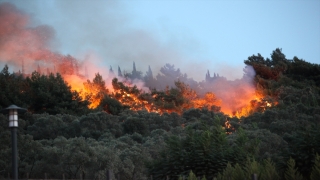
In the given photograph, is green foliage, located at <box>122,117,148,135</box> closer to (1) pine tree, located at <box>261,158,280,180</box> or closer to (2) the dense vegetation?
(2) the dense vegetation

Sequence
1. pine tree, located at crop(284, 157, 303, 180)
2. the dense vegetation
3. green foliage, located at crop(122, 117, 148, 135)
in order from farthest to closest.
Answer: green foliage, located at crop(122, 117, 148, 135) → the dense vegetation → pine tree, located at crop(284, 157, 303, 180)

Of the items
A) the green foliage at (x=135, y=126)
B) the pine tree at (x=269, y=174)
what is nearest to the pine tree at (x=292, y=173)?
the pine tree at (x=269, y=174)

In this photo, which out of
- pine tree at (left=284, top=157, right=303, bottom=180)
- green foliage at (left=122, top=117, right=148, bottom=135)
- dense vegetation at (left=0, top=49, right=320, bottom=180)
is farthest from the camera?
green foliage at (left=122, top=117, right=148, bottom=135)

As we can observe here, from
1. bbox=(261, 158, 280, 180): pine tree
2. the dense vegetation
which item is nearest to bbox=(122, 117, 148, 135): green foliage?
the dense vegetation

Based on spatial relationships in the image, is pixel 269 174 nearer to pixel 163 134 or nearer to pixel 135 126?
pixel 163 134

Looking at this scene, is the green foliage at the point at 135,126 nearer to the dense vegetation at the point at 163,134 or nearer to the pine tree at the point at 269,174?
the dense vegetation at the point at 163,134

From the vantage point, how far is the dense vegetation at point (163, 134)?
1517cm

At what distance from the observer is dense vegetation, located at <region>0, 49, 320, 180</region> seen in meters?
15.2

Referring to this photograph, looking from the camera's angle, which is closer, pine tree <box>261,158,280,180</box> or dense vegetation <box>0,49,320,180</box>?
pine tree <box>261,158,280,180</box>

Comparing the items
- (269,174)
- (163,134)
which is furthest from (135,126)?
(269,174)

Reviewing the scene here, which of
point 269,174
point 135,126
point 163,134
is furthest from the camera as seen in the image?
point 135,126

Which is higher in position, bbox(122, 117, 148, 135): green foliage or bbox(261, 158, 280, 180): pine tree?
bbox(122, 117, 148, 135): green foliage

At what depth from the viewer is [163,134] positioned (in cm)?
2908

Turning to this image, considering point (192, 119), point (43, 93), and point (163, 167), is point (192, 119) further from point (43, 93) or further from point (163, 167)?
point (163, 167)
